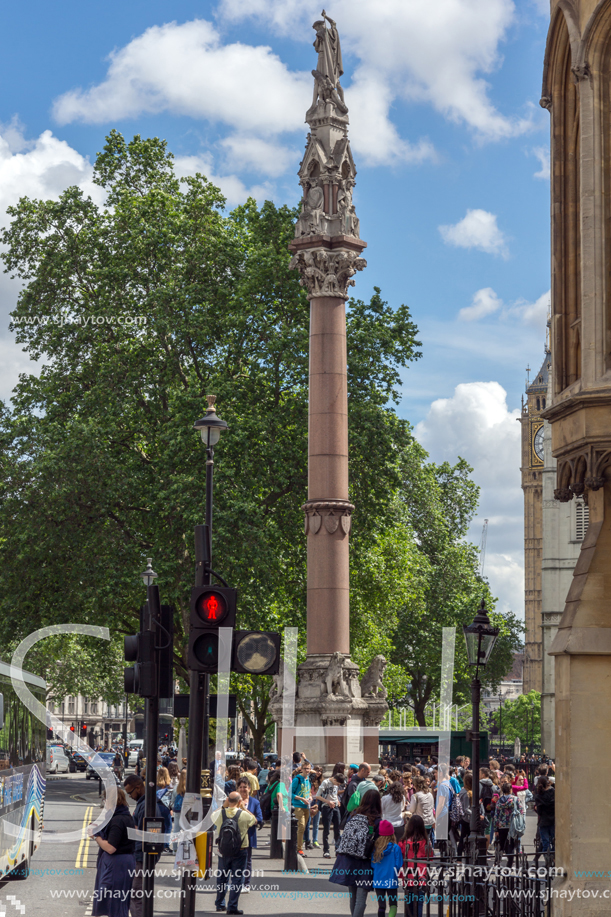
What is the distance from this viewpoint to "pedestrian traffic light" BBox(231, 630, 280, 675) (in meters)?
11.6

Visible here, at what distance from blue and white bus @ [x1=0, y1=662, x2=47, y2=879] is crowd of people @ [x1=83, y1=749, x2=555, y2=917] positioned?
66.3 inches

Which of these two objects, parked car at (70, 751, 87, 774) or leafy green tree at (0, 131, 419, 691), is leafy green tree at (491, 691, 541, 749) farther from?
leafy green tree at (0, 131, 419, 691)

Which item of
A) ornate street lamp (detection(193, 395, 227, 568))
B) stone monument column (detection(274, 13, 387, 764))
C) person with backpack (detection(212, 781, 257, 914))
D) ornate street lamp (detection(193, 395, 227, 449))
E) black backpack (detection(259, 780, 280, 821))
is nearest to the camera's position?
ornate street lamp (detection(193, 395, 227, 568))

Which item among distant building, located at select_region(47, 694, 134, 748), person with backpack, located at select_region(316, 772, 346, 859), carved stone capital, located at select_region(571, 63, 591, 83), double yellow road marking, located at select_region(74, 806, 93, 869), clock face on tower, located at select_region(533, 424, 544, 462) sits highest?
clock face on tower, located at select_region(533, 424, 544, 462)

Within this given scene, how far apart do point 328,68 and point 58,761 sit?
51441 mm

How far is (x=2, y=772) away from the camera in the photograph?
52.2 ft

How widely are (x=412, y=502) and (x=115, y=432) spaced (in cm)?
3770

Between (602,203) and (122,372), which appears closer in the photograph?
(602,203)

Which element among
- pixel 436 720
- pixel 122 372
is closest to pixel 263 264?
pixel 122 372

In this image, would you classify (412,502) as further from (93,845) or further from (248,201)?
(93,845)

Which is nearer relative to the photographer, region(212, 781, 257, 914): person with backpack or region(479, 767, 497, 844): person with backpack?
region(212, 781, 257, 914): person with backpack

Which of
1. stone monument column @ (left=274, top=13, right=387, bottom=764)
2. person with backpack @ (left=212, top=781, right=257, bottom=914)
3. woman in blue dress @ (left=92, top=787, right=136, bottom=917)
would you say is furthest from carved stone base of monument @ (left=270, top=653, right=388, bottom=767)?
woman in blue dress @ (left=92, top=787, right=136, bottom=917)

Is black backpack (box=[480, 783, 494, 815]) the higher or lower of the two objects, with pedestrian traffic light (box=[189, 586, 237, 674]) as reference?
lower

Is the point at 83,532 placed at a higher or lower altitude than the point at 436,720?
higher
